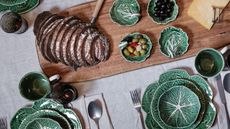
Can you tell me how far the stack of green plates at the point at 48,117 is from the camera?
1.44 meters

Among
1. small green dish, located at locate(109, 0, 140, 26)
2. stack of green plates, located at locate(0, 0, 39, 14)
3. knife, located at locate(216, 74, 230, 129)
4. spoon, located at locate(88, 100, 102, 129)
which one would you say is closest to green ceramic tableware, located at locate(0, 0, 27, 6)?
stack of green plates, located at locate(0, 0, 39, 14)

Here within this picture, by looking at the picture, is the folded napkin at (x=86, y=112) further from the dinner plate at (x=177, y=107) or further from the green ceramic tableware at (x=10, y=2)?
the green ceramic tableware at (x=10, y=2)

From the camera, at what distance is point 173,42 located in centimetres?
144

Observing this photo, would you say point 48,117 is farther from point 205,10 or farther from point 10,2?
point 205,10

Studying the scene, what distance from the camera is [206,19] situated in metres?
1.43

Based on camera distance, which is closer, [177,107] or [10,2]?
[177,107]

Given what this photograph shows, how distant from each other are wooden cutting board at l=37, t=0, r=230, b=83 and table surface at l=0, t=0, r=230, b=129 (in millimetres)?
20

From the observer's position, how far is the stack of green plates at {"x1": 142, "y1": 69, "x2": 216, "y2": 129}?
139 cm

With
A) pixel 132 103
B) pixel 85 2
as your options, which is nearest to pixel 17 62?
pixel 85 2

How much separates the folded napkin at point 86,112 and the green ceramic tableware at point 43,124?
0.08 meters

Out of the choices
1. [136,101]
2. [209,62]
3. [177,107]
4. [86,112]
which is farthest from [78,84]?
[209,62]

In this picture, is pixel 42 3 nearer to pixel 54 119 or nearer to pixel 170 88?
pixel 54 119

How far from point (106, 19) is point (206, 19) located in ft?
1.09

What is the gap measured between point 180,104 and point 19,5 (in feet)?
2.11
